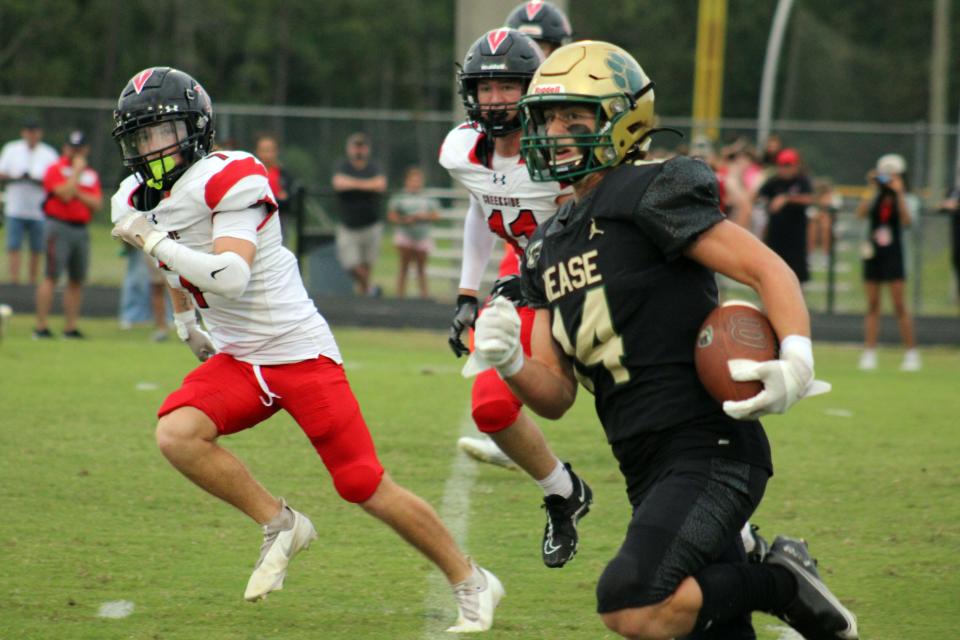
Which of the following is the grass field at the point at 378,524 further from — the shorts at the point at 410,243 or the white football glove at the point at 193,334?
the shorts at the point at 410,243

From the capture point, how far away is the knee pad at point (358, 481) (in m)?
4.33

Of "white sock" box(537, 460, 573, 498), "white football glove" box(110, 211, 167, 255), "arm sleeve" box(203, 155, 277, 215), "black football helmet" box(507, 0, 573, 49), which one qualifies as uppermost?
"black football helmet" box(507, 0, 573, 49)

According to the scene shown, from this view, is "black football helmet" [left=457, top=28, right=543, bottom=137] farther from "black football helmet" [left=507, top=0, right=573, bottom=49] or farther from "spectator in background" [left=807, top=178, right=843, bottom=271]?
"spectator in background" [left=807, top=178, right=843, bottom=271]

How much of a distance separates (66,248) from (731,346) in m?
9.93

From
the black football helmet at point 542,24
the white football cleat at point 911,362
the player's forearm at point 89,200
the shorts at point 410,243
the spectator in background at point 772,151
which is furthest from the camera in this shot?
the shorts at point 410,243

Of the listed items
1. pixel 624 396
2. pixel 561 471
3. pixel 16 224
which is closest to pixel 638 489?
pixel 624 396

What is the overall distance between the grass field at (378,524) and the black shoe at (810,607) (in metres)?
0.79

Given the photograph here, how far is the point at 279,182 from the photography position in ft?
47.0

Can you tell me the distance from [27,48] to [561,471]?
36.5 m

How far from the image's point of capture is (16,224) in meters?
15.4

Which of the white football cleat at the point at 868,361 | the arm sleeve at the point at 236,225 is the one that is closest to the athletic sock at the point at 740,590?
the arm sleeve at the point at 236,225

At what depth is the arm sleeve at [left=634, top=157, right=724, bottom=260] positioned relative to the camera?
3414 millimetres

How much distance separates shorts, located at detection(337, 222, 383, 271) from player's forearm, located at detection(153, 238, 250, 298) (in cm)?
A: 1130

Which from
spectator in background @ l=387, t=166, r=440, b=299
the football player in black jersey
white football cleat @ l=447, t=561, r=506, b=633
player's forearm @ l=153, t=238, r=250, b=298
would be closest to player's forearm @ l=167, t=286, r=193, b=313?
player's forearm @ l=153, t=238, r=250, b=298
